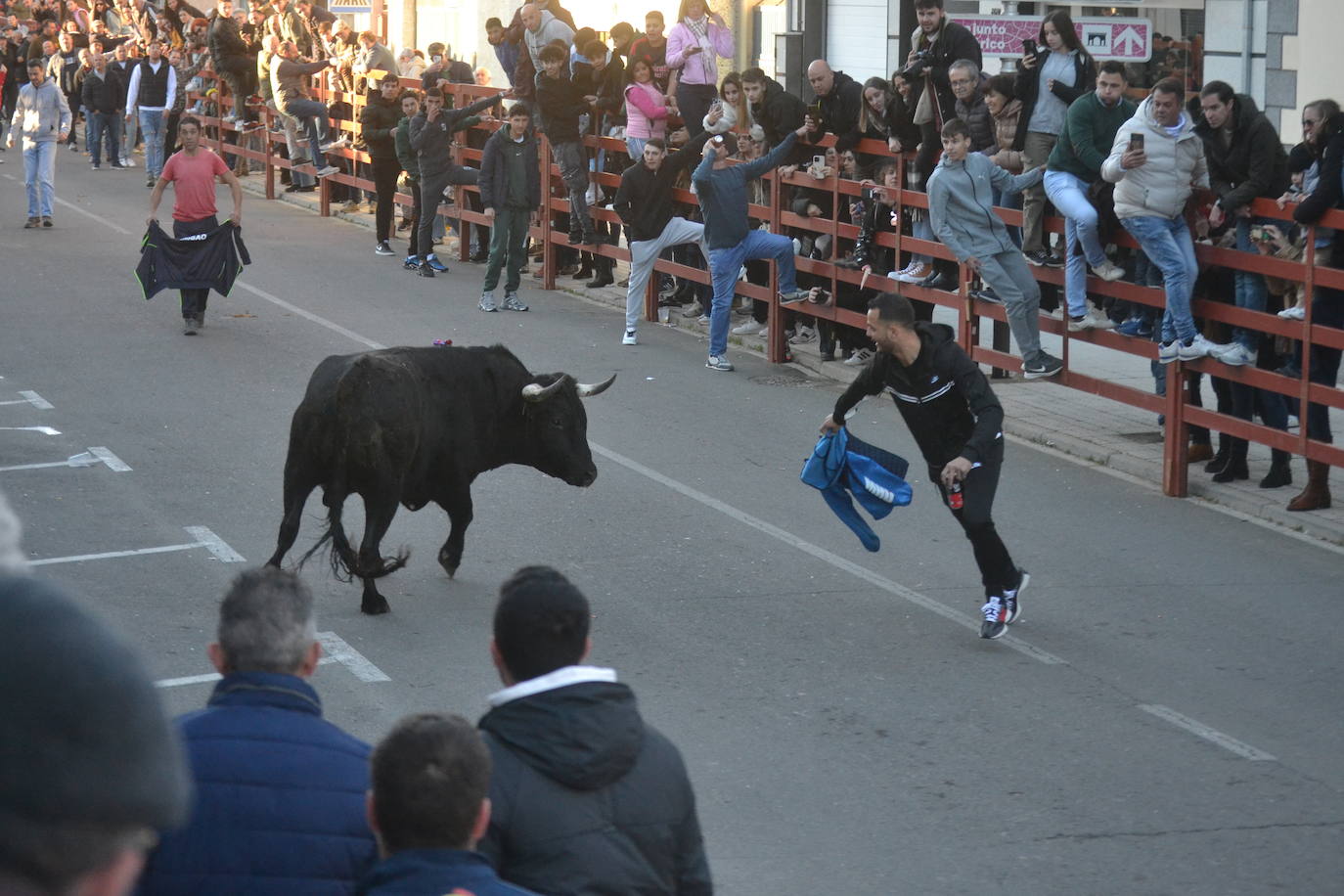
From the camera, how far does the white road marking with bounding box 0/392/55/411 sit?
14000 mm

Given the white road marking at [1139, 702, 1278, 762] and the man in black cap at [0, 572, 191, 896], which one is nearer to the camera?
the man in black cap at [0, 572, 191, 896]

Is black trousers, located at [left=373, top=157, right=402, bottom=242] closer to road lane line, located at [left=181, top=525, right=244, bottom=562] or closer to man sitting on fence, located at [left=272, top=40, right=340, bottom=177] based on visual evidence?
man sitting on fence, located at [left=272, top=40, right=340, bottom=177]

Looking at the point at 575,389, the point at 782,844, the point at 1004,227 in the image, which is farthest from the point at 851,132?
the point at 782,844

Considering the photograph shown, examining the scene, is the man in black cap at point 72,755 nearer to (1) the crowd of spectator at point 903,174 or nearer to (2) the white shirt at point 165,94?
(1) the crowd of spectator at point 903,174

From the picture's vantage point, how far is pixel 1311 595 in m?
9.95

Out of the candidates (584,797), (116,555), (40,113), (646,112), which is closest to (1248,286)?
(116,555)

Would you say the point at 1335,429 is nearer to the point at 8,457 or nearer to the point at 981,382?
the point at 981,382

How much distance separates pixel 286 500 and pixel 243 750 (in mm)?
5963

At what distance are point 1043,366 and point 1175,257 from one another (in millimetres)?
1762

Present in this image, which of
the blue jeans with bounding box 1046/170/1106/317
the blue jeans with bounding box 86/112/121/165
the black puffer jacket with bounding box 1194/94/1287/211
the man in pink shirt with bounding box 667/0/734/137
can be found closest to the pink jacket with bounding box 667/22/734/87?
the man in pink shirt with bounding box 667/0/734/137

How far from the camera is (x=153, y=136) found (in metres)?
30.5

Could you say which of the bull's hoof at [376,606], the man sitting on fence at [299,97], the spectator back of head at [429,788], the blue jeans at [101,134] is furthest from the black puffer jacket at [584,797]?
the blue jeans at [101,134]

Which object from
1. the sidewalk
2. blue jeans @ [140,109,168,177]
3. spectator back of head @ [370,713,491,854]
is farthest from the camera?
blue jeans @ [140,109,168,177]

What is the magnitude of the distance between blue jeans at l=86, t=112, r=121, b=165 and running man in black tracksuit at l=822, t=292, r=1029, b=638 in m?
26.5
